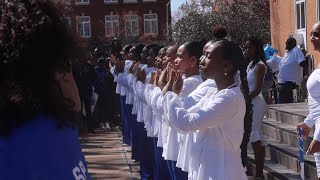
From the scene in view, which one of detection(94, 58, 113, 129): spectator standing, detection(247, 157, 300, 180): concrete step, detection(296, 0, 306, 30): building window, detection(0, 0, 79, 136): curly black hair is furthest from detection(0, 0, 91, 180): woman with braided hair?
detection(296, 0, 306, 30): building window

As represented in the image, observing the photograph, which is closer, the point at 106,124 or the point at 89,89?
the point at 89,89

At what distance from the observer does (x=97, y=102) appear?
51.2ft

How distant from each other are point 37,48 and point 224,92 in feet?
7.24

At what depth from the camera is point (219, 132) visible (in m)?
4.25

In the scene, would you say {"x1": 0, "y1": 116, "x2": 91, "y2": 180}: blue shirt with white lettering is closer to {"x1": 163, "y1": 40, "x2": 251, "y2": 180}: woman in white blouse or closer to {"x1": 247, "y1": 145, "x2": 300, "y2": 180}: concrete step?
{"x1": 163, "y1": 40, "x2": 251, "y2": 180}: woman in white blouse

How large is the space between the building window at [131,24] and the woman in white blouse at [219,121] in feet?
154

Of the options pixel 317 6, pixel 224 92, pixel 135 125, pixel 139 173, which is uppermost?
pixel 317 6

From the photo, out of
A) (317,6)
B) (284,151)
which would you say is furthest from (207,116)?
(317,6)

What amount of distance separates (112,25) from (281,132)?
141ft

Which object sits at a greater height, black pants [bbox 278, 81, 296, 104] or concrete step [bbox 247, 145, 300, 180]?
black pants [bbox 278, 81, 296, 104]

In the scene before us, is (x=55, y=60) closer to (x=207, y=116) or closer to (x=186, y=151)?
(x=207, y=116)

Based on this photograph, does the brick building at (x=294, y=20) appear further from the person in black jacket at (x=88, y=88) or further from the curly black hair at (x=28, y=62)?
the curly black hair at (x=28, y=62)

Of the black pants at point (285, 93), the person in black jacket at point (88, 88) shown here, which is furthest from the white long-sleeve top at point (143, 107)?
the person in black jacket at point (88, 88)

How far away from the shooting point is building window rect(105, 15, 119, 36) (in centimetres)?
5122
